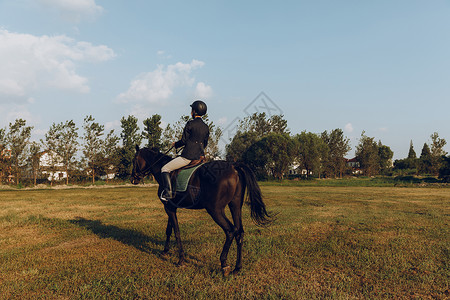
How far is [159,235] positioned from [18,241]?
15.3ft

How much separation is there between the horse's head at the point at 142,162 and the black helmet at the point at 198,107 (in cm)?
184

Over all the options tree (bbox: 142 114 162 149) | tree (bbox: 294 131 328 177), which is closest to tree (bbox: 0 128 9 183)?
tree (bbox: 142 114 162 149)

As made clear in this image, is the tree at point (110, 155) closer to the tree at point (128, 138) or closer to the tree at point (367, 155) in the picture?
the tree at point (128, 138)

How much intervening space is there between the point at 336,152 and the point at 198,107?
97.7 meters

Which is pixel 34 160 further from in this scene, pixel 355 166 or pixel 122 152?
pixel 355 166

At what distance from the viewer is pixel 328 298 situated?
446 centimetres

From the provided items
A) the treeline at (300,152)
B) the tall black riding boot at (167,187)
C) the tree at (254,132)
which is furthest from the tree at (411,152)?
the tall black riding boot at (167,187)

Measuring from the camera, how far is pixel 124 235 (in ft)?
30.0

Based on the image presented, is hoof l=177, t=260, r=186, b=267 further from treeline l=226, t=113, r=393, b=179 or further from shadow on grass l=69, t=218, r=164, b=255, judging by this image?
treeline l=226, t=113, r=393, b=179

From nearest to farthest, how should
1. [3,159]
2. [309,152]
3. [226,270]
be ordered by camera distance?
1. [226,270]
2. [3,159]
3. [309,152]

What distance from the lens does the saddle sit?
641 cm

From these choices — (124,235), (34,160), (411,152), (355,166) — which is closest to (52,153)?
(34,160)

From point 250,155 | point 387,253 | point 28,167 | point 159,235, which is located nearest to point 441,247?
point 387,253

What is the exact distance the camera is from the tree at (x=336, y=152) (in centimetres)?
8725
